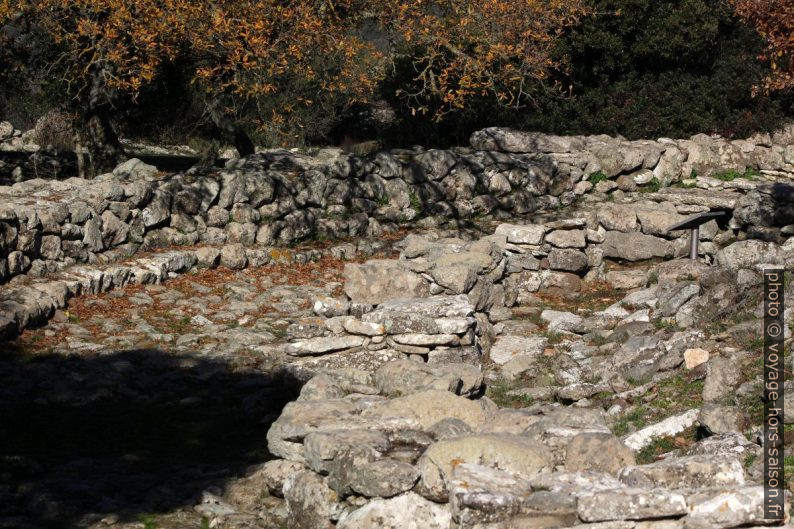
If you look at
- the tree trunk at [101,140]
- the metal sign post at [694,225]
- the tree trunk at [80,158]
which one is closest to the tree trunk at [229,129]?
the tree trunk at [101,140]

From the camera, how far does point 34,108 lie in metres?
23.6

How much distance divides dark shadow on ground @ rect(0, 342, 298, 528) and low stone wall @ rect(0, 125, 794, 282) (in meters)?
2.79

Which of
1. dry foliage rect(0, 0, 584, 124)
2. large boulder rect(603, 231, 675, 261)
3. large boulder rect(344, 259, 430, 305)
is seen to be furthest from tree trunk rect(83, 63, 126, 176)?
large boulder rect(603, 231, 675, 261)

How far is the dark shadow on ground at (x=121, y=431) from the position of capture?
7.63 m

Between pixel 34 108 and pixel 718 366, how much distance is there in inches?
745

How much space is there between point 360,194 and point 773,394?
1010 cm

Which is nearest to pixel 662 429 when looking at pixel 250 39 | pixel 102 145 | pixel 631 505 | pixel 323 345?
pixel 631 505

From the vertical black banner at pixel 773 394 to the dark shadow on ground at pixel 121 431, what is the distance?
3898 millimetres

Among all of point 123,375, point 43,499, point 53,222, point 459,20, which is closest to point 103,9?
point 53,222

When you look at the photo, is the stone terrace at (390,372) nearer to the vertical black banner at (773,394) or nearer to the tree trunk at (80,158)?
the vertical black banner at (773,394)

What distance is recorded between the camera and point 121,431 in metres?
9.39

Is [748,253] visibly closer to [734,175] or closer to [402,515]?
[734,175]

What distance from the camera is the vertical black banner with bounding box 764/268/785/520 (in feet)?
18.7

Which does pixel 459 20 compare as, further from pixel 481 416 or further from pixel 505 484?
pixel 505 484
